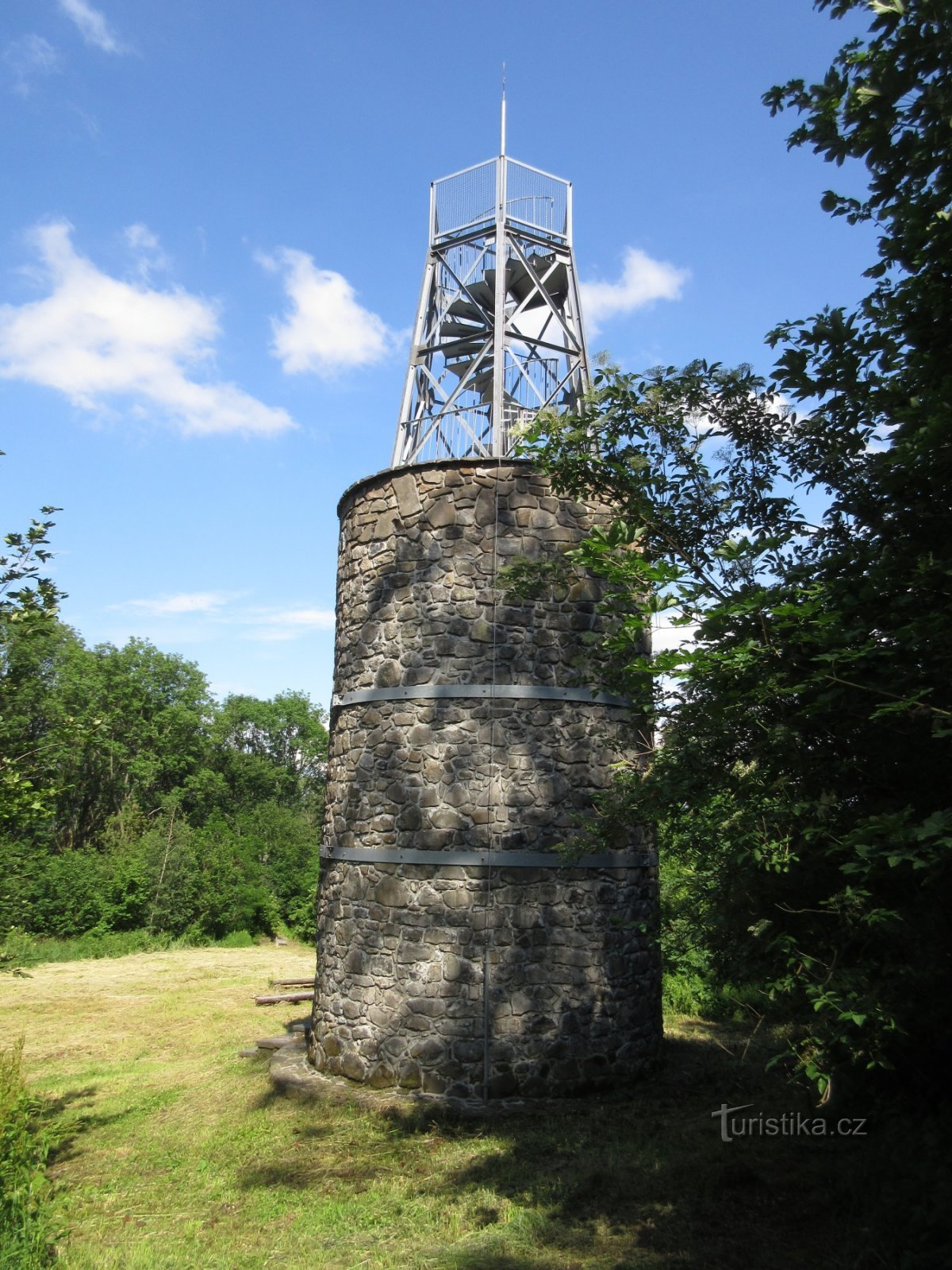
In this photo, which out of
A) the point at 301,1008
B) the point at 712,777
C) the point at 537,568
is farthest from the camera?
the point at 301,1008

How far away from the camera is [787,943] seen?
4.07 meters

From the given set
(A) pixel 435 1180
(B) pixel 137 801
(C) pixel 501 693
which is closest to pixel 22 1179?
(A) pixel 435 1180

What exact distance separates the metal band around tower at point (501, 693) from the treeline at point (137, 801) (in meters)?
2.78

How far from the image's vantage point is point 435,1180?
21.1ft

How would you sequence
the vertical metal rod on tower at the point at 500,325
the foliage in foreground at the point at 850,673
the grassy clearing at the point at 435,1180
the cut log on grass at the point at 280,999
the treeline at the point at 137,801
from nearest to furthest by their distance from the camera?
1. the foliage in foreground at the point at 850,673
2. the grassy clearing at the point at 435,1180
3. the treeline at the point at 137,801
4. the vertical metal rod on tower at the point at 500,325
5. the cut log on grass at the point at 280,999

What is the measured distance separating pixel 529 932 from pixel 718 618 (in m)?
4.55

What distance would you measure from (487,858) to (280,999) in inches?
291

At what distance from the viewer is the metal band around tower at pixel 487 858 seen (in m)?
8.11

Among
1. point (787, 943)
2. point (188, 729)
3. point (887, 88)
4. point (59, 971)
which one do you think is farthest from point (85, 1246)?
point (188, 729)

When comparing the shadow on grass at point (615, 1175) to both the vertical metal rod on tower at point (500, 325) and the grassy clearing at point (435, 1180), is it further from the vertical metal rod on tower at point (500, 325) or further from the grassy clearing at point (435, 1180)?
the vertical metal rod on tower at point (500, 325)

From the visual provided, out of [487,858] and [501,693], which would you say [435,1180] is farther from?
[501,693]

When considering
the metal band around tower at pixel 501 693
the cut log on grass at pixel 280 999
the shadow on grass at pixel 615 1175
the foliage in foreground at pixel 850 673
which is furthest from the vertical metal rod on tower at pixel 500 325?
the cut log on grass at pixel 280 999

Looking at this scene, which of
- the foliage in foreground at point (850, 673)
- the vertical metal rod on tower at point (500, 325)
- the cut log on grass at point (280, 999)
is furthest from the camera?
the cut log on grass at point (280, 999)

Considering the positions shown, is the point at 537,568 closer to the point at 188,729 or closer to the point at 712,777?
the point at 712,777
